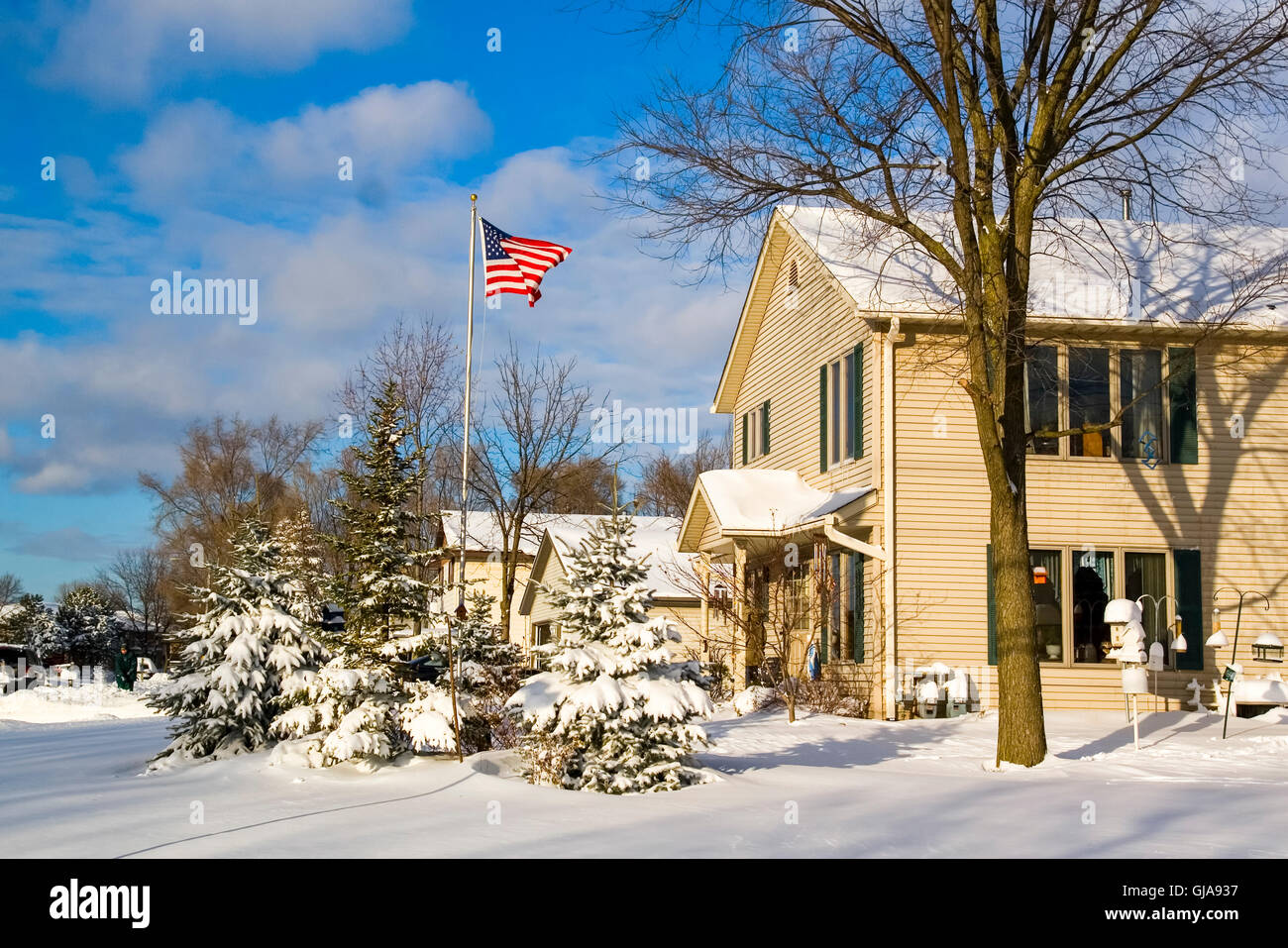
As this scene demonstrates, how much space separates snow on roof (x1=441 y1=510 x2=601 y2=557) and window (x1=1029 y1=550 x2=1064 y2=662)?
20.1m

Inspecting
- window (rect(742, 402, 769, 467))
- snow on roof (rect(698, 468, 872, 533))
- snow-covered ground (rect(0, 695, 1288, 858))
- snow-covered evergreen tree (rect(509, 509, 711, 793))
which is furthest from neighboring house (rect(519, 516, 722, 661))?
snow-covered evergreen tree (rect(509, 509, 711, 793))

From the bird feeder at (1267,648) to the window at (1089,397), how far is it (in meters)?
3.60

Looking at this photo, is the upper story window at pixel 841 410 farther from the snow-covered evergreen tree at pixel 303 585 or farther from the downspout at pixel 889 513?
the snow-covered evergreen tree at pixel 303 585

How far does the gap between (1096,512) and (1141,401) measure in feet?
6.18

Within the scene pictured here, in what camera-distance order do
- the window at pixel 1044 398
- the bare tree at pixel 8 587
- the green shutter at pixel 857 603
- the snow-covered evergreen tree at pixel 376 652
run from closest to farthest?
1. the snow-covered evergreen tree at pixel 376 652
2. the window at pixel 1044 398
3. the green shutter at pixel 857 603
4. the bare tree at pixel 8 587

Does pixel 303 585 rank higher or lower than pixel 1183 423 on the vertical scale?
lower

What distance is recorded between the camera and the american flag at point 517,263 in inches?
784

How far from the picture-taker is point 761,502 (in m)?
19.5

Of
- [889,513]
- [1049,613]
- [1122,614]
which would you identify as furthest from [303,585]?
[1049,613]

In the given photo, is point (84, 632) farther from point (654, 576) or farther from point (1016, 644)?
point (1016, 644)

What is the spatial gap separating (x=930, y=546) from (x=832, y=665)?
8.37 ft

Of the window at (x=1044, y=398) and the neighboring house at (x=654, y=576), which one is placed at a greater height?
the window at (x=1044, y=398)

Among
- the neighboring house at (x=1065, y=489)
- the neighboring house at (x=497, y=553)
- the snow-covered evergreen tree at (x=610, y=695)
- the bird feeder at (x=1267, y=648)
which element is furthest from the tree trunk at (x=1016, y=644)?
the neighboring house at (x=497, y=553)

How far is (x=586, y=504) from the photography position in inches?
1993
